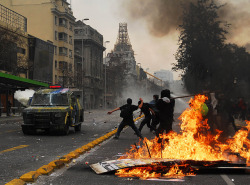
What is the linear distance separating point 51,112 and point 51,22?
56.1 m

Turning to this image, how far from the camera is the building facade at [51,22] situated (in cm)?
6850

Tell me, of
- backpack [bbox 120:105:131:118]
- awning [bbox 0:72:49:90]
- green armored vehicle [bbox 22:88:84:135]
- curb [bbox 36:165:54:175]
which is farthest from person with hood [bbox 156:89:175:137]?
awning [bbox 0:72:49:90]

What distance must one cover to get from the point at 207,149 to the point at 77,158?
3.01 m

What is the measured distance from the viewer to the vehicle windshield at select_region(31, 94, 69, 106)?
1630 cm

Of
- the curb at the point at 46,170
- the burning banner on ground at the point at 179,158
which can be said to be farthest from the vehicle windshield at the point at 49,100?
the curb at the point at 46,170

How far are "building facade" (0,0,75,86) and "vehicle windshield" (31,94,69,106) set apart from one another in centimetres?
5003

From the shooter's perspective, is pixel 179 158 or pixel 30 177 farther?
pixel 179 158

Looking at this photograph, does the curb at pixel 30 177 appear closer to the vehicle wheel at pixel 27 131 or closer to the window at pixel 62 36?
the vehicle wheel at pixel 27 131

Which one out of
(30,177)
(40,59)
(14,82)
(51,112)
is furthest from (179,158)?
(40,59)

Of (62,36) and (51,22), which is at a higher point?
(51,22)

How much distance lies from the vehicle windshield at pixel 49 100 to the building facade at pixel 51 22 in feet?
164

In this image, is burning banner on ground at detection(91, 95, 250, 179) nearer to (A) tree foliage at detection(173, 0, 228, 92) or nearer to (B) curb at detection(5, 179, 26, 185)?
(B) curb at detection(5, 179, 26, 185)

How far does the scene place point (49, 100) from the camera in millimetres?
16484

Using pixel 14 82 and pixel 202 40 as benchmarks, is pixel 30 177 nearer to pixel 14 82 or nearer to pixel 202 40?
pixel 202 40
